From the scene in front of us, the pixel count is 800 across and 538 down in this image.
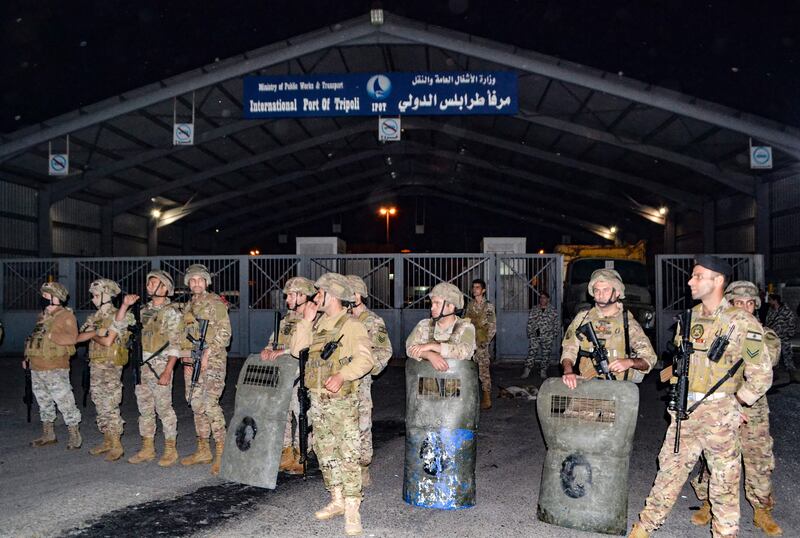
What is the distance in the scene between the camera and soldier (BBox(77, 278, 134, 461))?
20.0 ft

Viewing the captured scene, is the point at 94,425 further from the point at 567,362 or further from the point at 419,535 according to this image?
the point at 567,362

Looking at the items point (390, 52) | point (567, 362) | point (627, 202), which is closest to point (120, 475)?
point (567, 362)

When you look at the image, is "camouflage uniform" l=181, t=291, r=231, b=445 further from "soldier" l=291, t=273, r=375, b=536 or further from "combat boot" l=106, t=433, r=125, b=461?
"soldier" l=291, t=273, r=375, b=536

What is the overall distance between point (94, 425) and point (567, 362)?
612cm

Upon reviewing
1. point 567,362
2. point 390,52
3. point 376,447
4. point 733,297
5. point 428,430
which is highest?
point 390,52

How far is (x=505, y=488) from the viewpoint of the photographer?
538 centimetres

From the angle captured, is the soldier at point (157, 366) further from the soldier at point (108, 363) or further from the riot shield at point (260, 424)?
the riot shield at point (260, 424)

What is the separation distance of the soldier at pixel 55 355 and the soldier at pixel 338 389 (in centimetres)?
343

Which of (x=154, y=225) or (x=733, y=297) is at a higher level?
(x=154, y=225)

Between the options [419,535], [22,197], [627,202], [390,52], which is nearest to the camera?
[419,535]

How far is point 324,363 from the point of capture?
14.3ft

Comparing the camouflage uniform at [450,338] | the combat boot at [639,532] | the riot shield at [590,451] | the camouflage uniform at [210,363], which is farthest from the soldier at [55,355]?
the combat boot at [639,532]

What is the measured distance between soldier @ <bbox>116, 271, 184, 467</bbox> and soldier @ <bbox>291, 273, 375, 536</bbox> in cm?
204

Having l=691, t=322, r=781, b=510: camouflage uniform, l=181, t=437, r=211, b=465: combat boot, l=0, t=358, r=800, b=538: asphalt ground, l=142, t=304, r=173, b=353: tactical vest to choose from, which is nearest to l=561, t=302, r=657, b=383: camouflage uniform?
l=0, t=358, r=800, b=538: asphalt ground
